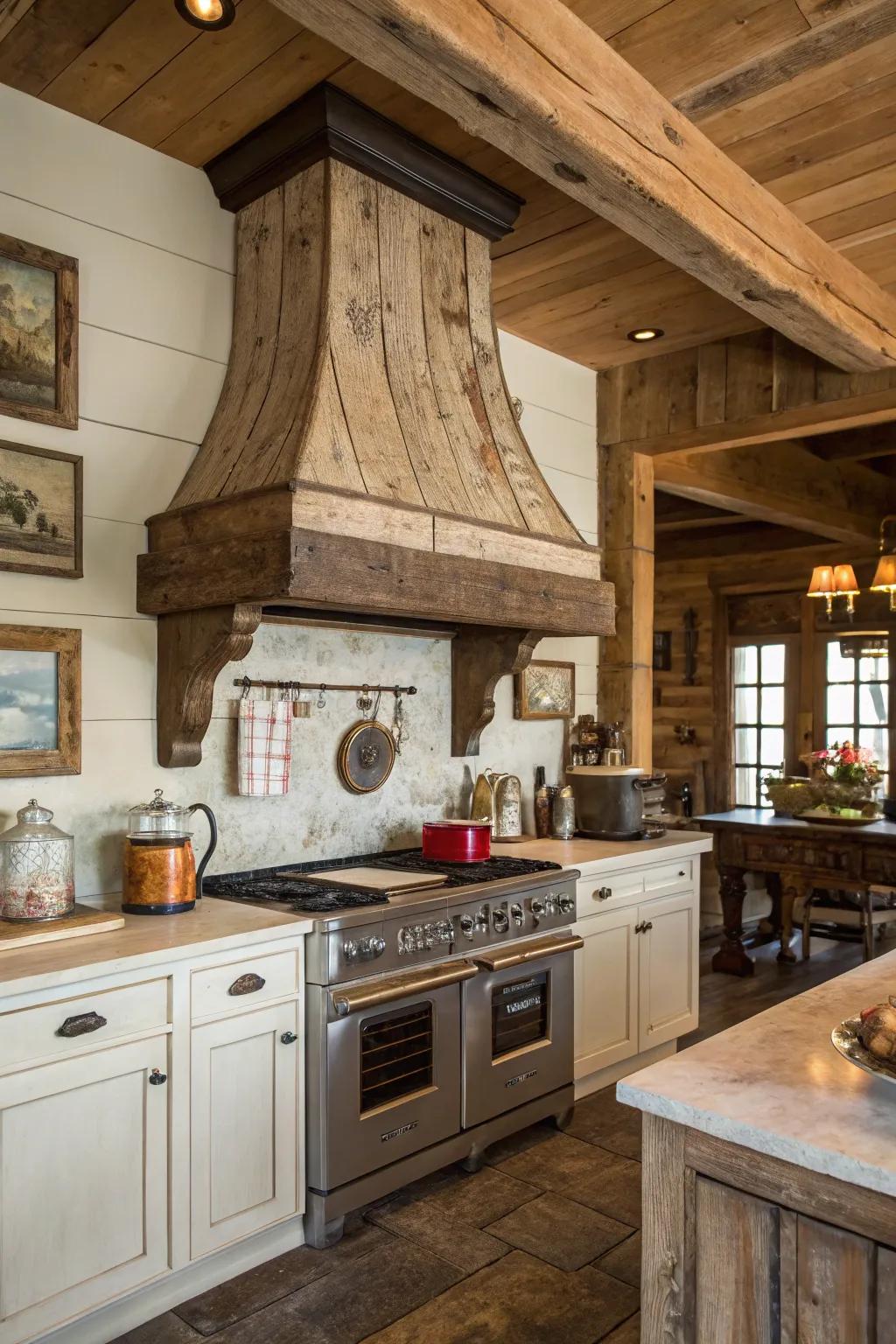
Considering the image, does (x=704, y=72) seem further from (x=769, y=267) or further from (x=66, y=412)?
(x=66, y=412)

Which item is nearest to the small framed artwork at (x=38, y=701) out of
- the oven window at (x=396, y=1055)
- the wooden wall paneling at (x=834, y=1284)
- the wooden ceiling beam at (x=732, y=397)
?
the oven window at (x=396, y=1055)

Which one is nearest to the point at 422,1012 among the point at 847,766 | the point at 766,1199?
the point at 766,1199

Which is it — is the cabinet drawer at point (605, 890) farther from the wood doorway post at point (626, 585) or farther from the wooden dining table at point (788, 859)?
the wooden dining table at point (788, 859)

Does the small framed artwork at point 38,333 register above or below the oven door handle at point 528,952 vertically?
above

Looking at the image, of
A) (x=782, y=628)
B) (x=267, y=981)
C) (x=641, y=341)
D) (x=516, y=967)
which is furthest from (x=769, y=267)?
(x=782, y=628)

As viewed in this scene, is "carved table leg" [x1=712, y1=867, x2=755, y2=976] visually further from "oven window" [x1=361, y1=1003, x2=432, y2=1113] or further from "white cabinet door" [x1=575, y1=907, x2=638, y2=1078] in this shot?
"oven window" [x1=361, y1=1003, x2=432, y2=1113]

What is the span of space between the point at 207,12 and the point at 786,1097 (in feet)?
7.89

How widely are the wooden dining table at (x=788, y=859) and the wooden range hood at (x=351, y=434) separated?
7.82 feet

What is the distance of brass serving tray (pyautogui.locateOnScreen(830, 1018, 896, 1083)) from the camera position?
1.26 m

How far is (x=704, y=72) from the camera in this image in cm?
225

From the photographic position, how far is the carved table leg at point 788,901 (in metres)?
5.01

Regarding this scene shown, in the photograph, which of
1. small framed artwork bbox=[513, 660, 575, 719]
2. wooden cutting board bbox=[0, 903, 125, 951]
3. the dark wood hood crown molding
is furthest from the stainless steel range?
the dark wood hood crown molding

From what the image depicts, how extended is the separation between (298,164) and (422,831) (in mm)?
2061

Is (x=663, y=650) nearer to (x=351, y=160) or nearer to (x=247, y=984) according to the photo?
(x=351, y=160)
